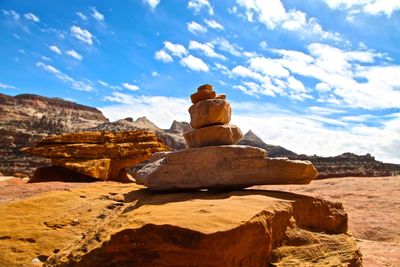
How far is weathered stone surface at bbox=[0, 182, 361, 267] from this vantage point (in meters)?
4.84

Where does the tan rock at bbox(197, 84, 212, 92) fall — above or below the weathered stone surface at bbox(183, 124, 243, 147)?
above

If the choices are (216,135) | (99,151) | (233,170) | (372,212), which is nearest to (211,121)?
(216,135)

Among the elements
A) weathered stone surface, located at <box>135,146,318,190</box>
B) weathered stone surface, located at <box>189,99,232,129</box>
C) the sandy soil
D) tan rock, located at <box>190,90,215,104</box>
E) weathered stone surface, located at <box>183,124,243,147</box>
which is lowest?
the sandy soil

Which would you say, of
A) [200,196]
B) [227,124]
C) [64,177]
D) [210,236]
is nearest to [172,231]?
[210,236]

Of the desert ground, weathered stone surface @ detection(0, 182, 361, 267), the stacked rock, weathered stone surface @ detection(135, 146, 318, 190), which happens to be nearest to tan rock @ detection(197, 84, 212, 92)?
the stacked rock

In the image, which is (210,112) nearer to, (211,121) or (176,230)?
(211,121)

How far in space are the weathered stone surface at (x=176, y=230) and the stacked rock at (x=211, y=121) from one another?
144 centimetres

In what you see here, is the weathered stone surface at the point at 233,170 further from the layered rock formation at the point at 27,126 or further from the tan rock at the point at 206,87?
the layered rock formation at the point at 27,126

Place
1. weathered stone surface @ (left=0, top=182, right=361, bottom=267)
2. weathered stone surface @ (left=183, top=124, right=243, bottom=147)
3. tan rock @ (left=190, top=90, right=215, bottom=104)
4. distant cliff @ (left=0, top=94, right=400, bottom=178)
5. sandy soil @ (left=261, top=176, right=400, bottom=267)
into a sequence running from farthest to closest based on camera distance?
distant cliff @ (left=0, top=94, right=400, bottom=178) → sandy soil @ (left=261, top=176, right=400, bottom=267) → tan rock @ (left=190, top=90, right=215, bottom=104) → weathered stone surface @ (left=183, top=124, right=243, bottom=147) → weathered stone surface @ (left=0, top=182, right=361, bottom=267)

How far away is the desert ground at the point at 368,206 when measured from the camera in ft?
31.1

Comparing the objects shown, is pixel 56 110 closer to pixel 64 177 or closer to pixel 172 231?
pixel 64 177

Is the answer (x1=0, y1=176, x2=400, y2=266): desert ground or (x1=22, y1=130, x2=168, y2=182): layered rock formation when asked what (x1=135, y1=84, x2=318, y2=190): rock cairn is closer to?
(x1=0, y1=176, x2=400, y2=266): desert ground

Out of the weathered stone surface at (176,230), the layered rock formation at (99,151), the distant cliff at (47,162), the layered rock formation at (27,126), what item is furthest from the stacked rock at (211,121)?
the layered rock formation at (27,126)

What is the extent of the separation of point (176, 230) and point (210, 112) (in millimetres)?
3927
